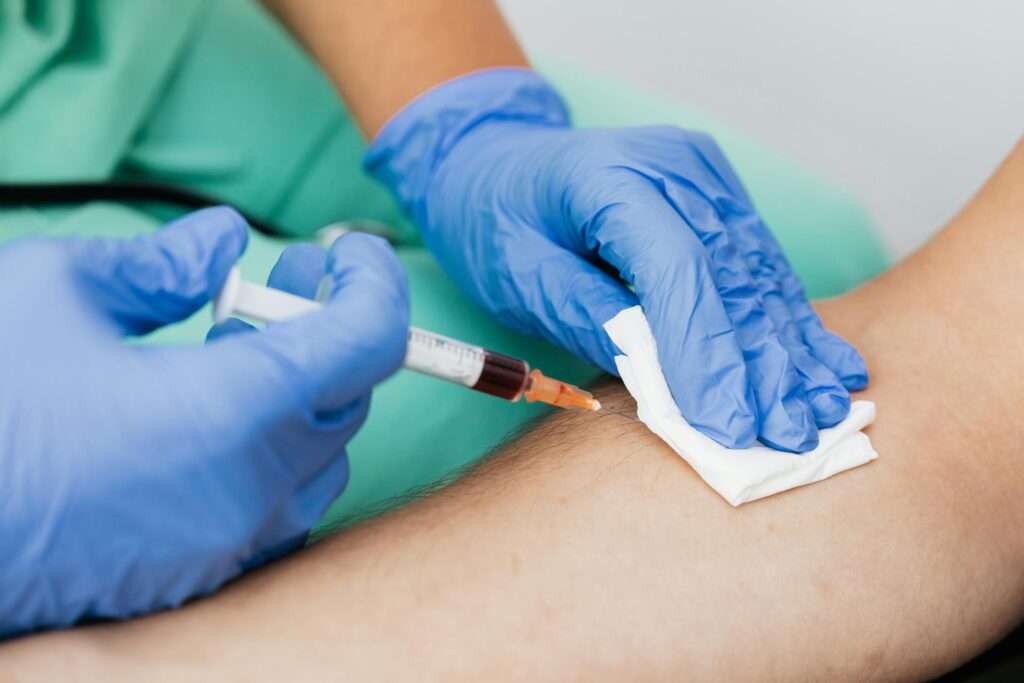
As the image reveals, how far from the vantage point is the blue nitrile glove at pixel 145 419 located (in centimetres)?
65

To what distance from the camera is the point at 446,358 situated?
0.83 metres

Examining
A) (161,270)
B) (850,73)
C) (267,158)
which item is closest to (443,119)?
(267,158)

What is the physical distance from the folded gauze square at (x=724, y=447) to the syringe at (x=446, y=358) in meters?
0.06

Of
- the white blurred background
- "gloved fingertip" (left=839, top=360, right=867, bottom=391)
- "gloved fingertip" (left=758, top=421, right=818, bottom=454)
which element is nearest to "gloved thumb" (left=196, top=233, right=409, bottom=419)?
"gloved fingertip" (left=758, top=421, right=818, bottom=454)

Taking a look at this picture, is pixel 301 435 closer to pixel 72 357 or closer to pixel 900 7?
pixel 72 357

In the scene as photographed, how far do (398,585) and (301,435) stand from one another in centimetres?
15

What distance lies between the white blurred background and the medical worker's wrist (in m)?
0.68

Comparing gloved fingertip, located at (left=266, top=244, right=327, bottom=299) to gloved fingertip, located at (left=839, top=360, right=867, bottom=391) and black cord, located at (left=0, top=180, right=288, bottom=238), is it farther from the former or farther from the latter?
gloved fingertip, located at (left=839, top=360, right=867, bottom=391)

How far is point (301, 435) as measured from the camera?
72 cm

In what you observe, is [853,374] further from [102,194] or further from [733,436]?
[102,194]

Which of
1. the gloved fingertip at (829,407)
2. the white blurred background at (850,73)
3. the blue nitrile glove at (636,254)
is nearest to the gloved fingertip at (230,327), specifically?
the blue nitrile glove at (636,254)

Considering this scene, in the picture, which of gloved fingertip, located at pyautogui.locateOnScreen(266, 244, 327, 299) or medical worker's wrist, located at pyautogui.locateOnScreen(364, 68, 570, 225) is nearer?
gloved fingertip, located at pyautogui.locateOnScreen(266, 244, 327, 299)

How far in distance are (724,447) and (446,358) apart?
0.26m

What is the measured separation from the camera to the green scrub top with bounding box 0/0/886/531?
1.06 m
